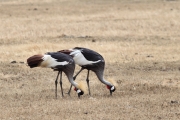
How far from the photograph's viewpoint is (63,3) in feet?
132

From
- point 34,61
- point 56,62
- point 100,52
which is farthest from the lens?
point 100,52

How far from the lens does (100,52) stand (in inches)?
784

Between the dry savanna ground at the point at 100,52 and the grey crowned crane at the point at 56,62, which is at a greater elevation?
the grey crowned crane at the point at 56,62

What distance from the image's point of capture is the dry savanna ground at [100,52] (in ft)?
36.2

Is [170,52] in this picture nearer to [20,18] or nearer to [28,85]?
[28,85]

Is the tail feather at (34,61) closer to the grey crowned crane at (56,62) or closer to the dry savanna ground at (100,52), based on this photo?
the grey crowned crane at (56,62)

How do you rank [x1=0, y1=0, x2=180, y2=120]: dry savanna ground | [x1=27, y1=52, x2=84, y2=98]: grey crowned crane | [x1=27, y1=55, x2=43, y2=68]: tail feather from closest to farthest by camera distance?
1. [x1=0, y1=0, x2=180, y2=120]: dry savanna ground
2. [x1=27, y1=55, x2=43, y2=68]: tail feather
3. [x1=27, y1=52, x2=84, y2=98]: grey crowned crane

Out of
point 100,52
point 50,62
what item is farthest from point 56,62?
point 100,52

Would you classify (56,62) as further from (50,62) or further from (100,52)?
(100,52)

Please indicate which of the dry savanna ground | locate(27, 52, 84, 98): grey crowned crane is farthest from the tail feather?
the dry savanna ground

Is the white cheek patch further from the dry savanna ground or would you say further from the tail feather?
the dry savanna ground

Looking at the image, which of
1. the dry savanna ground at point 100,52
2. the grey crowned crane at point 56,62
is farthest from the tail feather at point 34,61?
the dry savanna ground at point 100,52

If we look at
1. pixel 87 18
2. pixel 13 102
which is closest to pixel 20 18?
pixel 87 18

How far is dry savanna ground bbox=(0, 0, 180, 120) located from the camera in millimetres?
11047
